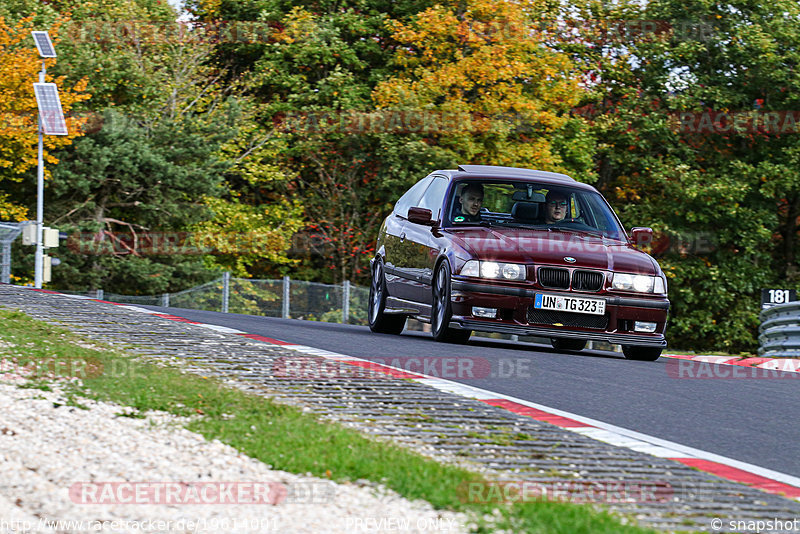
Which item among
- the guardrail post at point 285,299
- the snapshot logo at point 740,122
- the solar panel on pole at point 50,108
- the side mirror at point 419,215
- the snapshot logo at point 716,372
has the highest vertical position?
the snapshot logo at point 740,122

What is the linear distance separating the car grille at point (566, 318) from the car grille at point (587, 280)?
0.27 m

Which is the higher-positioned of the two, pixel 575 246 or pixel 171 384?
pixel 575 246

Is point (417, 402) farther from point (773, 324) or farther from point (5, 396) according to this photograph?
point (773, 324)

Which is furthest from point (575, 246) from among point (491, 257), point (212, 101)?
point (212, 101)

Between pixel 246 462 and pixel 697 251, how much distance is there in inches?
1426

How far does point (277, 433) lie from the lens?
6293 mm

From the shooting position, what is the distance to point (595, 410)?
8328 millimetres

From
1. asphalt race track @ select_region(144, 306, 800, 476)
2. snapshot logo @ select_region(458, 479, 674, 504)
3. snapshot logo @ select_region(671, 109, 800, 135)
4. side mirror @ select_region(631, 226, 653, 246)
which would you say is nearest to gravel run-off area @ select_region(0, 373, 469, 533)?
snapshot logo @ select_region(458, 479, 674, 504)

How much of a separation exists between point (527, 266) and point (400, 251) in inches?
96.6

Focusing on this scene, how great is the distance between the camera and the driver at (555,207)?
510 inches

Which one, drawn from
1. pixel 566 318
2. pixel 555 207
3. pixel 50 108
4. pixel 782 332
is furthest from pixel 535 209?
pixel 50 108

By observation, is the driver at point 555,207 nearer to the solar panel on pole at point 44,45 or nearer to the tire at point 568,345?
the tire at point 568,345

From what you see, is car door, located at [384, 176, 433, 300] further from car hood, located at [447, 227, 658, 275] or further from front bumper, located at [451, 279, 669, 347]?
front bumper, located at [451, 279, 669, 347]

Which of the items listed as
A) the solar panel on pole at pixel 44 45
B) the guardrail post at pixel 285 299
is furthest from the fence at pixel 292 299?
the solar panel on pole at pixel 44 45
